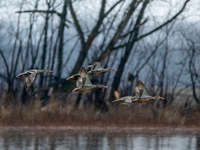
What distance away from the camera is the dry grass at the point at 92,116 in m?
13.4

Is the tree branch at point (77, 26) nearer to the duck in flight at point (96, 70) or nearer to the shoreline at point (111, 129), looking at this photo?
the shoreline at point (111, 129)

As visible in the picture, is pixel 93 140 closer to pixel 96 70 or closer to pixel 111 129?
pixel 111 129

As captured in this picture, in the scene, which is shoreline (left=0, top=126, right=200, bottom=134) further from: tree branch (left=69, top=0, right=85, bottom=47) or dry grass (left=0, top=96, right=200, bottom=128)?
tree branch (left=69, top=0, right=85, bottom=47)

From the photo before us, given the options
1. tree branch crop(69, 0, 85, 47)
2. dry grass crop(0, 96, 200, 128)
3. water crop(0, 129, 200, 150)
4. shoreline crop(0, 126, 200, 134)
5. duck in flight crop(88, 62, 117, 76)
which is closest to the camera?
duck in flight crop(88, 62, 117, 76)

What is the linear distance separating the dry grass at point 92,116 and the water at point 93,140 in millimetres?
646

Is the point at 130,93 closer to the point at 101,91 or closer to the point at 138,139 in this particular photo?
the point at 101,91

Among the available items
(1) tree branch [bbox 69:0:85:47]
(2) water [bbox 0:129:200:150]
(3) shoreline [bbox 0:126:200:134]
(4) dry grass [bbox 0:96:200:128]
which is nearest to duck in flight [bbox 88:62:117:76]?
(2) water [bbox 0:129:200:150]

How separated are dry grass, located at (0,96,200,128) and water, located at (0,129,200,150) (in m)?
0.65

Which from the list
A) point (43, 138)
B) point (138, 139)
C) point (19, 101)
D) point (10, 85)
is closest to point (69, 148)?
point (43, 138)

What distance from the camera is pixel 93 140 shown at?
36.3ft

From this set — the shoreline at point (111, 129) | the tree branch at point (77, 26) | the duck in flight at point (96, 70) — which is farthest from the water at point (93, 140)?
the tree branch at point (77, 26)

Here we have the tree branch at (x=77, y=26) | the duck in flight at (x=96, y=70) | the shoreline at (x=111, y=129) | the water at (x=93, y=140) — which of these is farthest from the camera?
the tree branch at (x=77, y=26)

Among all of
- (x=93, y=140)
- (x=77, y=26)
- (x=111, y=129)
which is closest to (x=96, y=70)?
(x=93, y=140)

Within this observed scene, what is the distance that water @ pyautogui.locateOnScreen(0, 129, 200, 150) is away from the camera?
9.76 m
